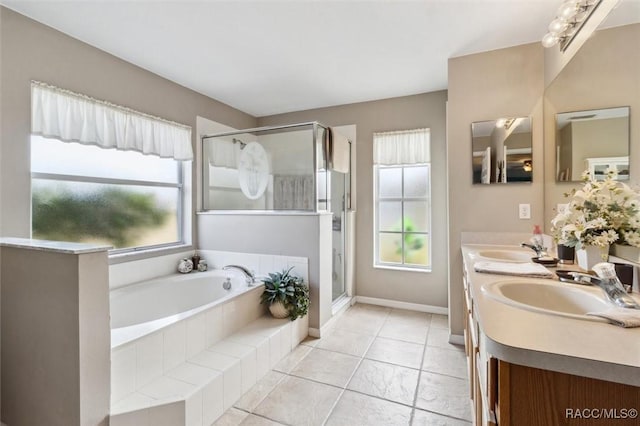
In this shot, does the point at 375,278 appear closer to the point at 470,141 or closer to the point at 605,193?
the point at 470,141

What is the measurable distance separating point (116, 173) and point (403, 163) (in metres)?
2.96

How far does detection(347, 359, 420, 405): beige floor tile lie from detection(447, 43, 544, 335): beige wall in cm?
77

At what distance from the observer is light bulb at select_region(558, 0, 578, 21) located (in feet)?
5.56

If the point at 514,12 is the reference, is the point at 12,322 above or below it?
below

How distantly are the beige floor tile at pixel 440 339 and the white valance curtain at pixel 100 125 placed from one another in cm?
306

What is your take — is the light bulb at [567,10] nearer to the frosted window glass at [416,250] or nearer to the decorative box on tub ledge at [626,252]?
the decorative box on tub ledge at [626,252]

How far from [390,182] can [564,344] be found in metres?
3.00

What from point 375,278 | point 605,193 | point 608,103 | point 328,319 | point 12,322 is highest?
point 608,103

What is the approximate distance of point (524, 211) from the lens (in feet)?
7.72

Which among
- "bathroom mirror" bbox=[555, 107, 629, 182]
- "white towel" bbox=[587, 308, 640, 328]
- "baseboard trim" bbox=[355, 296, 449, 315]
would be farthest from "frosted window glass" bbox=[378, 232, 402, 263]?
"white towel" bbox=[587, 308, 640, 328]

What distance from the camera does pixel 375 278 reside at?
3615 millimetres

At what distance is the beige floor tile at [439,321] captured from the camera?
2986 millimetres

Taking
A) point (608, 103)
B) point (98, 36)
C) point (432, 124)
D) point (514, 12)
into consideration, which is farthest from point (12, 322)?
point (432, 124)

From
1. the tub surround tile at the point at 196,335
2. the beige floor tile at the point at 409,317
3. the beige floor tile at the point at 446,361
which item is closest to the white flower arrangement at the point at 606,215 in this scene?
the beige floor tile at the point at 446,361
